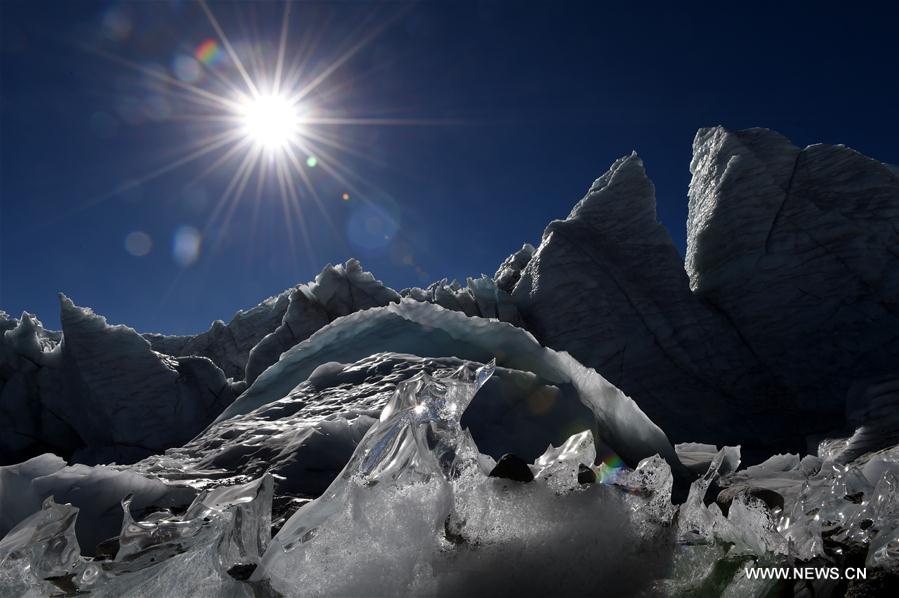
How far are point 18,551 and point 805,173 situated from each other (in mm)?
12312

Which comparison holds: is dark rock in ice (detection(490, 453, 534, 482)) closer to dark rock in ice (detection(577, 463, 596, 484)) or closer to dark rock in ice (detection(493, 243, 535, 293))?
dark rock in ice (detection(577, 463, 596, 484))

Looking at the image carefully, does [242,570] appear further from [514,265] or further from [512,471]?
[514,265]

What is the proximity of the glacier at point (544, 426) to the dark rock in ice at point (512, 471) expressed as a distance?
1 centimetres

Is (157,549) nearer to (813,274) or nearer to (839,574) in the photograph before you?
(839,574)

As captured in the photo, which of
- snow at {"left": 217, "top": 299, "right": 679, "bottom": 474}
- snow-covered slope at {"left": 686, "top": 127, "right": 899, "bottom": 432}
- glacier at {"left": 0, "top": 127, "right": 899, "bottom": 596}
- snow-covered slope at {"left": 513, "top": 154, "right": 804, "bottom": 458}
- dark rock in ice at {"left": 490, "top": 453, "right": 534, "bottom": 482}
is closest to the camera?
glacier at {"left": 0, "top": 127, "right": 899, "bottom": 596}

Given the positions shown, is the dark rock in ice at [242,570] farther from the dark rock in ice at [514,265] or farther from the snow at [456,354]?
the dark rock in ice at [514,265]

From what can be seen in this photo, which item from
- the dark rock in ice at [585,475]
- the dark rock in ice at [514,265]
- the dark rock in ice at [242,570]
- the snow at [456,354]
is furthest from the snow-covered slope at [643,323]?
the dark rock in ice at [242,570]

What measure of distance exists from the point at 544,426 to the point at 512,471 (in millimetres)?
1782

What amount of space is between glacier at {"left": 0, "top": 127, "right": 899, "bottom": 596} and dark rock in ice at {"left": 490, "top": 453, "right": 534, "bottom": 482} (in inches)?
0.6

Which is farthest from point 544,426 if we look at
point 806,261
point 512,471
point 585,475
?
point 806,261

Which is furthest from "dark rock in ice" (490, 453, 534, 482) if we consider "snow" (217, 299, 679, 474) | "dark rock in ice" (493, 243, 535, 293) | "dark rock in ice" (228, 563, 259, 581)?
"dark rock in ice" (493, 243, 535, 293)

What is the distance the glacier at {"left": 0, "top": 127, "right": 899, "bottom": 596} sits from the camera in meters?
1.44

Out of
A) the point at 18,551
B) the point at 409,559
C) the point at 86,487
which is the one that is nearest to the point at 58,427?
the point at 86,487

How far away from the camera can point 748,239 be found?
33.0ft
